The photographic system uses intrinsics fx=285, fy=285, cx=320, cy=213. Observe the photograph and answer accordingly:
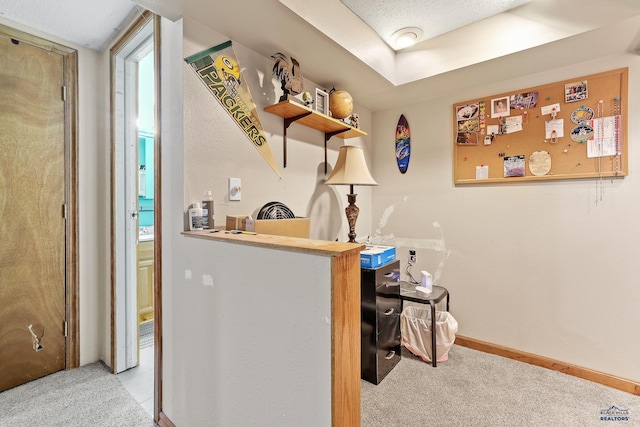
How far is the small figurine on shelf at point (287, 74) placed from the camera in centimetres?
164

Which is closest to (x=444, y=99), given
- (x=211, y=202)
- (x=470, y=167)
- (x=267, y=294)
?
(x=470, y=167)

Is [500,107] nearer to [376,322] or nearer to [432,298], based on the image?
[432,298]

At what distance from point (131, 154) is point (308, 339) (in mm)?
1891

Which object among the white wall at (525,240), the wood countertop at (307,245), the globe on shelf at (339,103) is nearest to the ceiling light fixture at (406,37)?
the white wall at (525,240)

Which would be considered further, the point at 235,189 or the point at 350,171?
the point at 350,171

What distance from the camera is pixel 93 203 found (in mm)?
2074

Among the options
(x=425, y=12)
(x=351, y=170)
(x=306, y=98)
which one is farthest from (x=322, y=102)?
(x=425, y=12)

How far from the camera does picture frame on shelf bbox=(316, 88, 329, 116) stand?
1.95m

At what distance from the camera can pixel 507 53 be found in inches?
68.4

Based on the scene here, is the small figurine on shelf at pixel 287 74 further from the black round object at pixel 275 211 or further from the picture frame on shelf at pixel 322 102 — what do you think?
the black round object at pixel 275 211

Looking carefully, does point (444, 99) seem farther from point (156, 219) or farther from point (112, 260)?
point (112, 260)

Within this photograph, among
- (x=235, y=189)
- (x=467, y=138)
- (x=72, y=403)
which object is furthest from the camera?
(x=467, y=138)

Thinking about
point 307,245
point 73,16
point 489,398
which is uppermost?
point 73,16

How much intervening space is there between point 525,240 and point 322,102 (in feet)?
5.87
